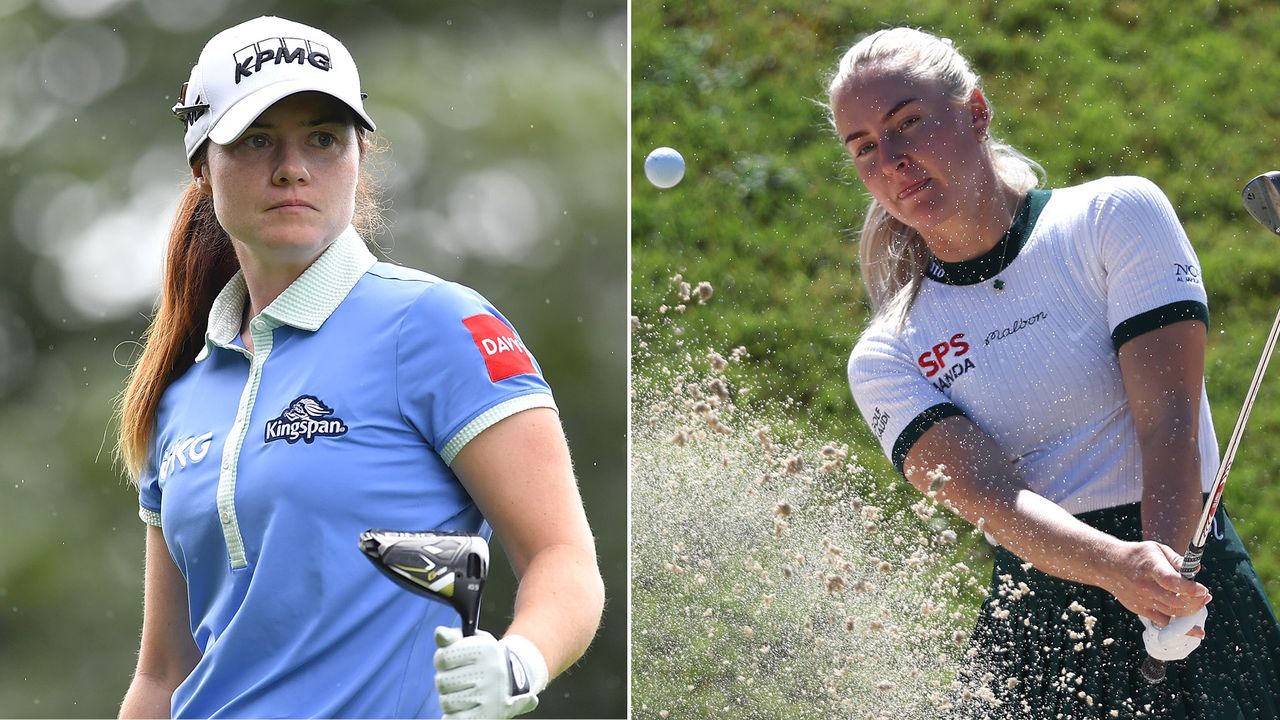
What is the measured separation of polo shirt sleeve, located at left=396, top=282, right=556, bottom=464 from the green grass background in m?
0.91

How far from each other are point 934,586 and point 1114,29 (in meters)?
0.83

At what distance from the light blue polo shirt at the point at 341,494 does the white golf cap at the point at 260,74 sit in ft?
0.58

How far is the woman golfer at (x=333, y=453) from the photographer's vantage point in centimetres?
121

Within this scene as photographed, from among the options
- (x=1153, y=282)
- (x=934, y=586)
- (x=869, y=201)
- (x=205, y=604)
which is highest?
(x=869, y=201)

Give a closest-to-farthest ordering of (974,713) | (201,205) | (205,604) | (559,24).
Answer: (205,604), (201,205), (974,713), (559,24)

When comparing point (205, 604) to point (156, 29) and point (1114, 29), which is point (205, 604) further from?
point (156, 29)

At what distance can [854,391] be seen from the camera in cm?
208

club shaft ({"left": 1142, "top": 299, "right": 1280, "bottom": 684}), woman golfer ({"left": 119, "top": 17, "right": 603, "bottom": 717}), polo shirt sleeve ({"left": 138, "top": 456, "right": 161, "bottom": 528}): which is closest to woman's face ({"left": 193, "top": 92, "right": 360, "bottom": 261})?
woman golfer ({"left": 119, "top": 17, "right": 603, "bottom": 717})

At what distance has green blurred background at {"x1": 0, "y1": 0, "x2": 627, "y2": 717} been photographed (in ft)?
13.5

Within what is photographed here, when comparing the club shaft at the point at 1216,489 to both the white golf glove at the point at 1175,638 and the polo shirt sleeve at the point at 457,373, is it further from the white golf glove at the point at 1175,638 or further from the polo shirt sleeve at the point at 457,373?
the polo shirt sleeve at the point at 457,373

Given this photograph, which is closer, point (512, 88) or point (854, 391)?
point (854, 391)

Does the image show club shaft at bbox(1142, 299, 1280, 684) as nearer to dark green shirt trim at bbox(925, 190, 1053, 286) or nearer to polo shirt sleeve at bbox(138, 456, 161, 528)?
dark green shirt trim at bbox(925, 190, 1053, 286)

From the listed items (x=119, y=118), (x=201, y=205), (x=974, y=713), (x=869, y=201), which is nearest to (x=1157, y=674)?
(x=974, y=713)

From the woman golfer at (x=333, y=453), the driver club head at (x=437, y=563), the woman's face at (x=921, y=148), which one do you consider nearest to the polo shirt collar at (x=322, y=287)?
the woman golfer at (x=333, y=453)
